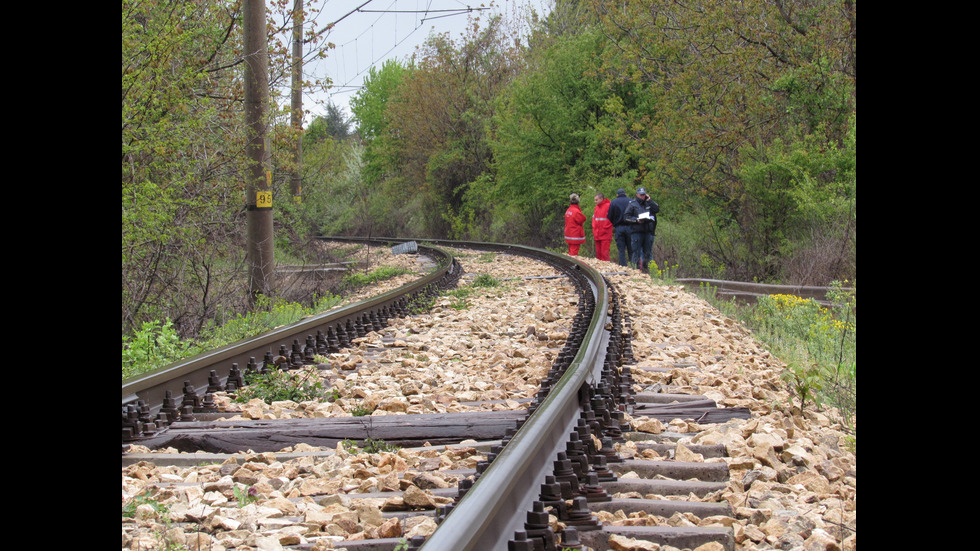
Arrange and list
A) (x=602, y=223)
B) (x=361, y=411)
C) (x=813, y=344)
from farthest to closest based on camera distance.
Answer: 1. (x=602, y=223)
2. (x=813, y=344)
3. (x=361, y=411)

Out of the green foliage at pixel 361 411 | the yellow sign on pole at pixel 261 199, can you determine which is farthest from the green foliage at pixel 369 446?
the yellow sign on pole at pixel 261 199

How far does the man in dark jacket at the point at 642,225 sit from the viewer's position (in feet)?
57.5

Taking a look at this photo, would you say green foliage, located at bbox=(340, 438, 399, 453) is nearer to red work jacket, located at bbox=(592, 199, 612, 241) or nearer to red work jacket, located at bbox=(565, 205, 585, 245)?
red work jacket, located at bbox=(592, 199, 612, 241)

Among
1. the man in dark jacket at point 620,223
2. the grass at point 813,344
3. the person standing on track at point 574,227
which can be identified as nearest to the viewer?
the grass at point 813,344

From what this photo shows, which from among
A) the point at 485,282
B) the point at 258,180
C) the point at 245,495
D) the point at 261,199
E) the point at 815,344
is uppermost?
the point at 258,180

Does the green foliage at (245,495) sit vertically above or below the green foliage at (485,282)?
below

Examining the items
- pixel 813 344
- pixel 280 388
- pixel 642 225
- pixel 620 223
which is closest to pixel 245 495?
pixel 280 388

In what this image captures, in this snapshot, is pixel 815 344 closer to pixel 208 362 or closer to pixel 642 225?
pixel 208 362

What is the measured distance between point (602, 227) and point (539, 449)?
16558 mm

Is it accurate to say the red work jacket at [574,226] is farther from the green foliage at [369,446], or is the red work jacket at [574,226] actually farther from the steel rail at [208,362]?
the green foliage at [369,446]

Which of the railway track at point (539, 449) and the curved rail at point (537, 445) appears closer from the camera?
the curved rail at point (537, 445)

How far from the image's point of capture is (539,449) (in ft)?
10.2

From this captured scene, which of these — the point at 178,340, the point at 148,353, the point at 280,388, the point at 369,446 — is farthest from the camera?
the point at 178,340
